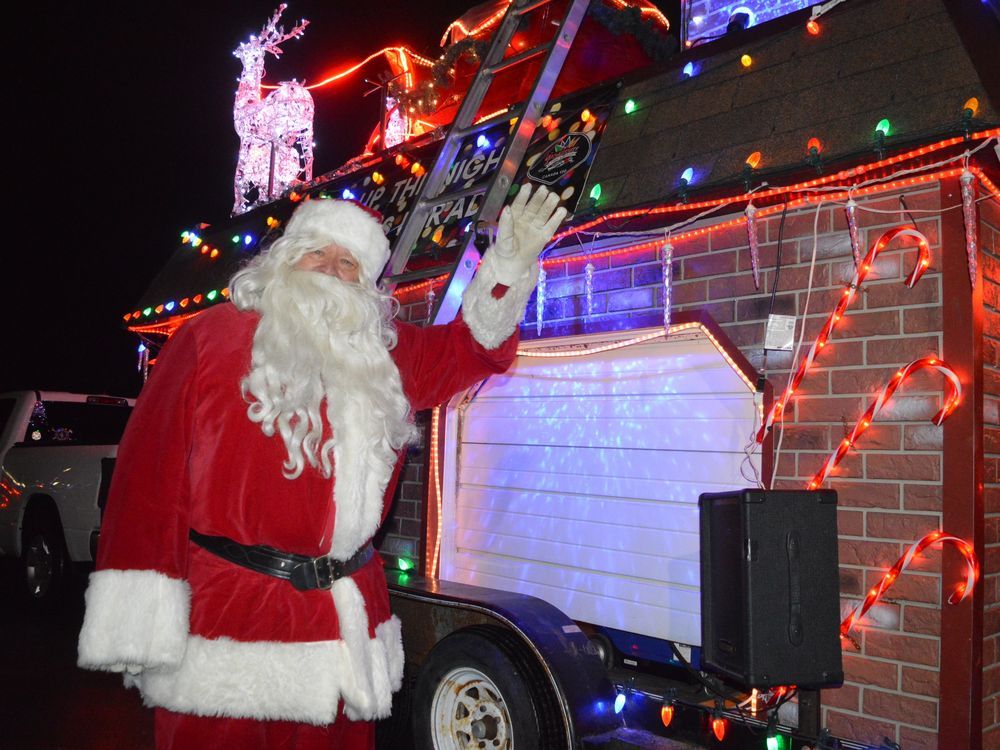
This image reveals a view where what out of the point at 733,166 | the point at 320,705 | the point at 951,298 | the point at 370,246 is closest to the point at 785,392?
the point at 951,298

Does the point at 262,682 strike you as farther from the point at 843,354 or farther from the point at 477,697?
the point at 843,354

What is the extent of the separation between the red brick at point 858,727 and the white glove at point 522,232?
2483 millimetres

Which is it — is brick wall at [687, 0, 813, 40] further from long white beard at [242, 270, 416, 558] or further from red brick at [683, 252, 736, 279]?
long white beard at [242, 270, 416, 558]

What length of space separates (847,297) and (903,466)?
81 centimetres

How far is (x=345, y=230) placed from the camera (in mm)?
3010

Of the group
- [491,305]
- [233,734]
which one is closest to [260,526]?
[233,734]

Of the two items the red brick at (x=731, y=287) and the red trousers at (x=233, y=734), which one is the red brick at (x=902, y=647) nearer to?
the red brick at (x=731, y=287)

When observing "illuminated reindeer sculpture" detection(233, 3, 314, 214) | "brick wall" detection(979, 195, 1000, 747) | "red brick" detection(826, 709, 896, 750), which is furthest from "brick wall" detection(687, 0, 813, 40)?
"illuminated reindeer sculpture" detection(233, 3, 314, 214)

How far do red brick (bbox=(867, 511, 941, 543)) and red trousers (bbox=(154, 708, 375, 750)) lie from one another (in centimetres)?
248

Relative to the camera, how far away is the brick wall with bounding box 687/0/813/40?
493cm

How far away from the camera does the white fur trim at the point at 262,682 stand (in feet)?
7.64

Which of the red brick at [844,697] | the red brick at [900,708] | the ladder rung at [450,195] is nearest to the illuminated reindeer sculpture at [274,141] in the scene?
the ladder rung at [450,195]

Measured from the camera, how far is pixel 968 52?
10.8ft

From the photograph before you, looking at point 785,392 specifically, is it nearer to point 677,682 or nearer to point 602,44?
point 677,682
